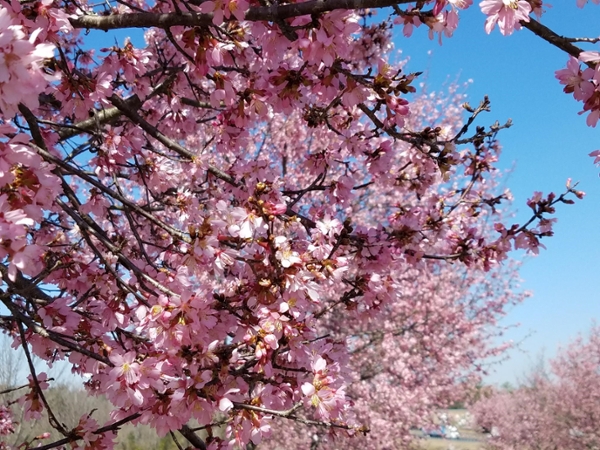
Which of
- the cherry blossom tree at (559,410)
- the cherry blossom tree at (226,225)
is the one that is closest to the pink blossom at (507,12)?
the cherry blossom tree at (226,225)

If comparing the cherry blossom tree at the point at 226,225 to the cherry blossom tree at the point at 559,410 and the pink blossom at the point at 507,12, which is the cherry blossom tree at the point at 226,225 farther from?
the cherry blossom tree at the point at 559,410

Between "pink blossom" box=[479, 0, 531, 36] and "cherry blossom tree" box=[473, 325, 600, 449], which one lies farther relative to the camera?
"cherry blossom tree" box=[473, 325, 600, 449]

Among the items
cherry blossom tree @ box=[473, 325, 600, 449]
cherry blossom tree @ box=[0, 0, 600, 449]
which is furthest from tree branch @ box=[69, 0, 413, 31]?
cherry blossom tree @ box=[473, 325, 600, 449]

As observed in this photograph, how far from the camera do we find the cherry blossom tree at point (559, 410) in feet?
62.7

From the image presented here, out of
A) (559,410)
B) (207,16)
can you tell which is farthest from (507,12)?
(559,410)

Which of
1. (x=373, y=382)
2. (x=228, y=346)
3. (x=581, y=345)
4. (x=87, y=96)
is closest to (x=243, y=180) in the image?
(x=87, y=96)

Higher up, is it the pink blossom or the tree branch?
the tree branch

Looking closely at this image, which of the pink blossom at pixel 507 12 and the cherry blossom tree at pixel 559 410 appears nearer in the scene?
the pink blossom at pixel 507 12

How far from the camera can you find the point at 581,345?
2298cm

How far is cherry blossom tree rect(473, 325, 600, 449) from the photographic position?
62.7 feet

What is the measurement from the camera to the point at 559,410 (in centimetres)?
2056

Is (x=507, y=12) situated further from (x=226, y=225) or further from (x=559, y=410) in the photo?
(x=559, y=410)

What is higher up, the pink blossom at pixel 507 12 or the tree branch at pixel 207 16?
the tree branch at pixel 207 16

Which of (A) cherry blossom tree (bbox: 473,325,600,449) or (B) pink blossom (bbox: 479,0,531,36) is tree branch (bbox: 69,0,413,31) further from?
(A) cherry blossom tree (bbox: 473,325,600,449)
